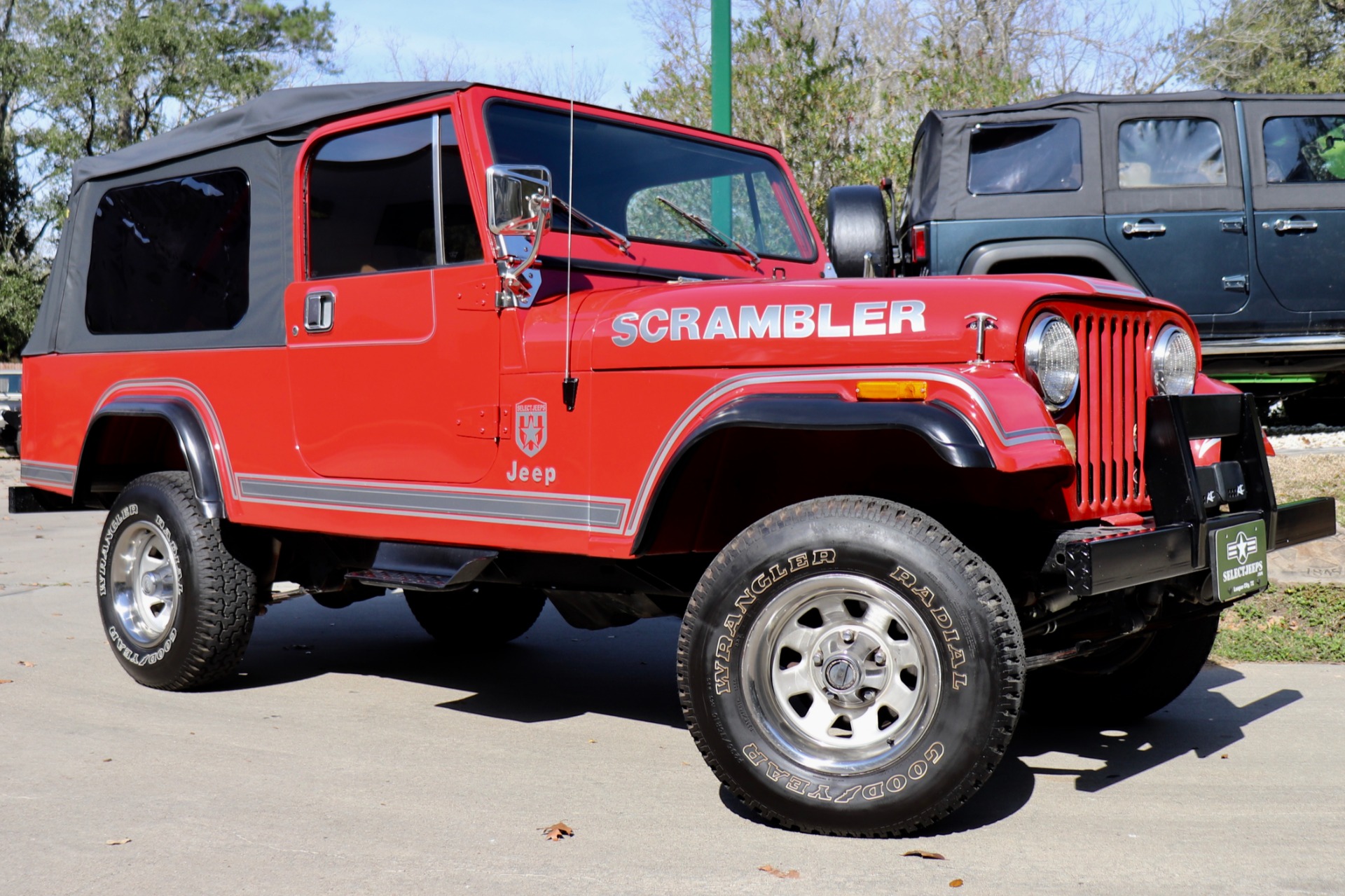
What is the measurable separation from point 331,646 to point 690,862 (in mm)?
3607

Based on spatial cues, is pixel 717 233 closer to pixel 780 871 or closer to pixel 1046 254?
pixel 780 871

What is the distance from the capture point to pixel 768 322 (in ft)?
12.0

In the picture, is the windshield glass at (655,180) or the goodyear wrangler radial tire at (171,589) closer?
the windshield glass at (655,180)

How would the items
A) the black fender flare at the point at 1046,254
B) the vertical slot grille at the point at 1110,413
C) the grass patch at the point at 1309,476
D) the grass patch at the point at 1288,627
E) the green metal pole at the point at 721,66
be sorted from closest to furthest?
the vertical slot grille at the point at 1110,413, the grass patch at the point at 1288,627, the grass patch at the point at 1309,476, the green metal pole at the point at 721,66, the black fender flare at the point at 1046,254

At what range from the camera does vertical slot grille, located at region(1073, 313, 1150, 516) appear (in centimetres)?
367

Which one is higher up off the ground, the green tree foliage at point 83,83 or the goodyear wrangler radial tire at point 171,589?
the green tree foliage at point 83,83

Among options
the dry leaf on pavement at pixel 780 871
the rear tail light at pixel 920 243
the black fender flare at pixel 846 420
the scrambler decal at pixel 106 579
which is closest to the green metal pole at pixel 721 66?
the rear tail light at pixel 920 243

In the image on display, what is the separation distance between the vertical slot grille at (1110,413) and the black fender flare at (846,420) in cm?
41

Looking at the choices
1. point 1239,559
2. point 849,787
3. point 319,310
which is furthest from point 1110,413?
point 319,310

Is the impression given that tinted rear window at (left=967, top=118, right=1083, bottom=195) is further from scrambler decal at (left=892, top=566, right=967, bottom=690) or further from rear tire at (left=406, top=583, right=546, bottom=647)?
scrambler decal at (left=892, top=566, right=967, bottom=690)

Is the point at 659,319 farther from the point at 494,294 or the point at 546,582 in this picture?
the point at 546,582

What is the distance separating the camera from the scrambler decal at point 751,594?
351 cm

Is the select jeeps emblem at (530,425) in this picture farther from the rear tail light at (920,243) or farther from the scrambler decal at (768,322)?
the rear tail light at (920,243)

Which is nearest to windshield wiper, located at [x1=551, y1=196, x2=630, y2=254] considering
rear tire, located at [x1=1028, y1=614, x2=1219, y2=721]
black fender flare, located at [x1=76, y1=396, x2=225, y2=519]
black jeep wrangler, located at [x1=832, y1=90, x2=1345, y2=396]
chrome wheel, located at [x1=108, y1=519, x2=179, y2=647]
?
black fender flare, located at [x1=76, y1=396, x2=225, y2=519]
